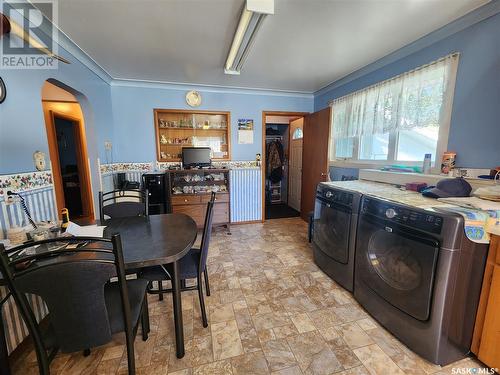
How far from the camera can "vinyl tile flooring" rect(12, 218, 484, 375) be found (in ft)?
4.26

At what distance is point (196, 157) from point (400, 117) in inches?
112

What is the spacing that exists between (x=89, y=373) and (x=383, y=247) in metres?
2.09

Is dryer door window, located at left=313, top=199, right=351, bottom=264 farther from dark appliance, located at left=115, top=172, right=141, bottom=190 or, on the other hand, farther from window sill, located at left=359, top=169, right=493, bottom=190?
dark appliance, located at left=115, top=172, right=141, bottom=190

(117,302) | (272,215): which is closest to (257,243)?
(272,215)

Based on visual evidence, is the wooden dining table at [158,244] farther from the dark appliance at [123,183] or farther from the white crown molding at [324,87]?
the white crown molding at [324,87]

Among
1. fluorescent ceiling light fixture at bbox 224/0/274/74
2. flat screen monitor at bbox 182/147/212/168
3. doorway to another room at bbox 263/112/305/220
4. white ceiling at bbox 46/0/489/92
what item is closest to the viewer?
fluorescent ceiling light fixture at bbox 224/0/274/74

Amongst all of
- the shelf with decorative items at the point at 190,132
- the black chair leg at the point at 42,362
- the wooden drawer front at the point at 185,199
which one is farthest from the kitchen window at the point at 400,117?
the black chair leg at the point at 42,362

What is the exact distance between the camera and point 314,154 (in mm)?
3777

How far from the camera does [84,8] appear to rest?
1.62 m

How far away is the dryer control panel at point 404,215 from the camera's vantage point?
1247 millimetres

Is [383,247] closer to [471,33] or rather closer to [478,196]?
[478,196]

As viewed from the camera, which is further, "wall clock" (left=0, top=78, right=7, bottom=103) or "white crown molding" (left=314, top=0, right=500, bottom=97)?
"white crown molding" (left=314, top=0, right=500, bottom=97)

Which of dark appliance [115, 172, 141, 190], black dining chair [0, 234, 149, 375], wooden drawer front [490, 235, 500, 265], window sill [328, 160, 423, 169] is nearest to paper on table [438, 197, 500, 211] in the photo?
wooden drawer front [490, 235, 500, 265]

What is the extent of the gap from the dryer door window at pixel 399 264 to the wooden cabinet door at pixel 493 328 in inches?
12.9
